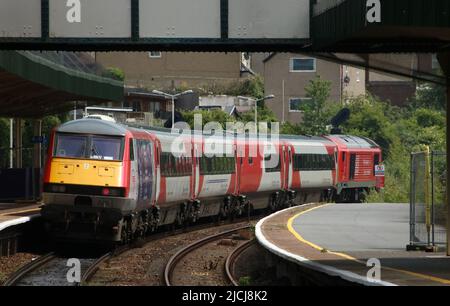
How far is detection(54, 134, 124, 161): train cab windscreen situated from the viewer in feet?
74.7

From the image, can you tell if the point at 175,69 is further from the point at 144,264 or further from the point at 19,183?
the point at 144,264

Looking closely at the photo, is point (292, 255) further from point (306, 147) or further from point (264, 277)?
point (306, 147)

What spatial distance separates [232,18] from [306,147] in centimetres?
2381

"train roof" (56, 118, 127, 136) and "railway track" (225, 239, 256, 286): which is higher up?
"train roof" (56, 118, 127, 136)

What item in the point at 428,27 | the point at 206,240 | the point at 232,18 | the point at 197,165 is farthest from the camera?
the point at 197,165

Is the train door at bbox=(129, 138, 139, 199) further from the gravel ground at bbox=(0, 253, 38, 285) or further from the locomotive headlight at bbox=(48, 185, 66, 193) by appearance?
the gravel ground at bbox=(0, 253, 38, 285)

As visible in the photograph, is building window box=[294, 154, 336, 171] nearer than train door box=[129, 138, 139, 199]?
No

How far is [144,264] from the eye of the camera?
70.0 feet

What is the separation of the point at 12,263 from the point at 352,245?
692cm

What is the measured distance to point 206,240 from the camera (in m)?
26.9

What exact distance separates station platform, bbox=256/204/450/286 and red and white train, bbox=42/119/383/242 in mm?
2504

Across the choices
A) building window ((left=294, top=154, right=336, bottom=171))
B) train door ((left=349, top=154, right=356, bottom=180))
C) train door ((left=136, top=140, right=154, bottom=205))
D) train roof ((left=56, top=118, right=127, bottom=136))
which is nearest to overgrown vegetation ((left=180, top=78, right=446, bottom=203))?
train door ((left=349, top=154, right=356, bottom=180))

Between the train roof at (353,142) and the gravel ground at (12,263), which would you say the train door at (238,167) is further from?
the gravel ground at (12,263)

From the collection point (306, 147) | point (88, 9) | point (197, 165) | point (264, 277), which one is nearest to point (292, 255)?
point (264, 277)
